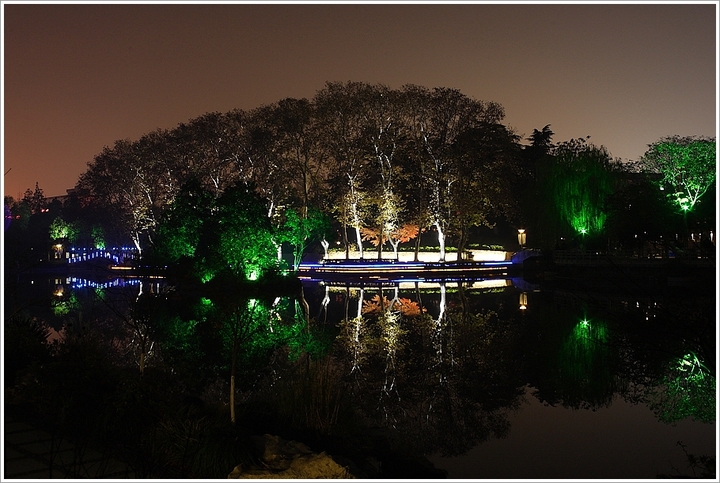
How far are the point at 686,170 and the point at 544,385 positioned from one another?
130 ft

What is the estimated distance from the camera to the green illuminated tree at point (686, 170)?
47.5 m

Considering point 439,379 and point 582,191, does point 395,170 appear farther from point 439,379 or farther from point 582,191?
point 439,379

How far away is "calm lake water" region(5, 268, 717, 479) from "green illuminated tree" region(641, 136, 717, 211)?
27.5m

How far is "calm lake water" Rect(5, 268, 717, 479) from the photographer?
880 cm

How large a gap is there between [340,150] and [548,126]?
2702 centimetres

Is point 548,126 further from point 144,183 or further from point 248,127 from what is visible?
point 144,183

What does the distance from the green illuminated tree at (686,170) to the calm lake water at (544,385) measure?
90.2 ft

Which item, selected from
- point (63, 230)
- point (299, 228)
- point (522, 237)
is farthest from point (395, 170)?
point (63, 230)

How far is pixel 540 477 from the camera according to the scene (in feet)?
28.9

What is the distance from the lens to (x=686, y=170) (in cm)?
4856

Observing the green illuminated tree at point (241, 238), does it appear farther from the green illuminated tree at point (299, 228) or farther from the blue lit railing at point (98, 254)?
the blue lit railing at point (98, 254)

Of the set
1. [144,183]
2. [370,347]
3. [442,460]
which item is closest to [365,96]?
[144,183]

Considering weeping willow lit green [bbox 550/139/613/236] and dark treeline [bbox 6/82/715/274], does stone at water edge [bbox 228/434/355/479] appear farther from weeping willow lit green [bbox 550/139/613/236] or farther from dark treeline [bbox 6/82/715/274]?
weeping willow lit green [bbox 550/139/613/236]

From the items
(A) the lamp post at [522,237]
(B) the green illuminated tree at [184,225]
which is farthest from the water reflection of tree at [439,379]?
(A) the lamp post at [522,237]
